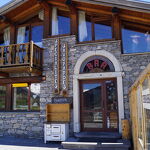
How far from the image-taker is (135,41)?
7910 millimetres

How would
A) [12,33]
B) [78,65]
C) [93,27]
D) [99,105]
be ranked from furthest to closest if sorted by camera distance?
[12,33] < [93,27] < [78,65] < [99,105]

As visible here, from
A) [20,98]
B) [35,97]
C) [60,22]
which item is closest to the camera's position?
[35,97]

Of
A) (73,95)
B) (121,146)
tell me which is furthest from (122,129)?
(73,95)

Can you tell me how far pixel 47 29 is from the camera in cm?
891

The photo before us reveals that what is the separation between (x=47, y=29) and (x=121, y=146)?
6.01m

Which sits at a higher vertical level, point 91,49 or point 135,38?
point 135,38

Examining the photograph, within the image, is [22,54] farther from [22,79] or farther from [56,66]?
[56,66]

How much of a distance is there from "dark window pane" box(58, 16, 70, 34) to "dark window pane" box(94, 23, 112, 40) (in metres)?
1.33

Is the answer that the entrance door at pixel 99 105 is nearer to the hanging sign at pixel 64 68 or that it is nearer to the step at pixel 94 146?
the hanging sign at pixel 64 68

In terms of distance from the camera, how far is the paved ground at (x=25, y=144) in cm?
652

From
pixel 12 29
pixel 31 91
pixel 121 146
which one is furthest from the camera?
pixel 12 29

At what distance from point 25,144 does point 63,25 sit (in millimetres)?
5487

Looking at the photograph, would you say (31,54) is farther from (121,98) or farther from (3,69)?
(121,98)

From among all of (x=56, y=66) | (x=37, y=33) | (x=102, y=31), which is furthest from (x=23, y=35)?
(x=102, y=31)
